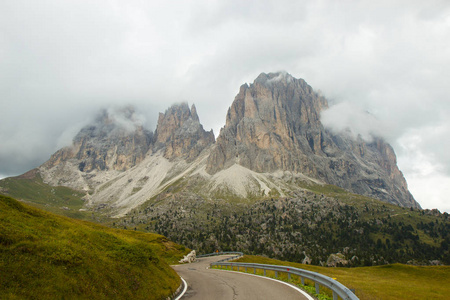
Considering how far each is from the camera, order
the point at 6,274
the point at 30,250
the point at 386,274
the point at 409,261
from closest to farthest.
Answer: the point at 6,274
the point at 30,250
the point at 386,274
the point at 409,261

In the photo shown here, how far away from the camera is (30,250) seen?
35.1 feet

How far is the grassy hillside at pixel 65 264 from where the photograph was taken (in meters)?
9.27

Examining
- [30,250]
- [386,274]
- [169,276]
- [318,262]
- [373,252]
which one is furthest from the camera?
[373,252]

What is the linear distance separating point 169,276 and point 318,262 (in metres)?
145

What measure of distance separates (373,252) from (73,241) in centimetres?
20156

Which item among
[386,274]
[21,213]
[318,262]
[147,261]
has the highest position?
[21,213]

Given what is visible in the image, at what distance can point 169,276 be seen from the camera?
63.3 feet

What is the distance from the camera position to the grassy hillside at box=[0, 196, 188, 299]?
30.4ft

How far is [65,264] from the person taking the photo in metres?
11.4

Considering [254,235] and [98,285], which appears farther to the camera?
[254,235]

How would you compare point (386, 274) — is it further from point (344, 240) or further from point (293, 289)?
point (344, 240)

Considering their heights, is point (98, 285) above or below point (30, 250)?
below

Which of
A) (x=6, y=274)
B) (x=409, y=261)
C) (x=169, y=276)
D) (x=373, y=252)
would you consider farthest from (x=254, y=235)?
(x=6, y=274)

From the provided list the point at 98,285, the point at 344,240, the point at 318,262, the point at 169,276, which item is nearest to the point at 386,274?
the point at 169,276
